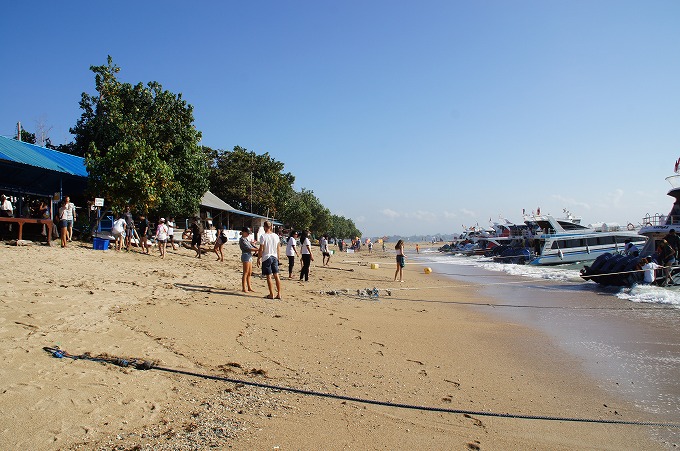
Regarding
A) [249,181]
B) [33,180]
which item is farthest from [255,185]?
[33,180]

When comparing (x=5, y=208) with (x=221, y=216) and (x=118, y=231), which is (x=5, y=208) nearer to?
(x=118, y=231)

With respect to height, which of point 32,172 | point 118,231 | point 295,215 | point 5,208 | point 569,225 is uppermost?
Result: point 295,215

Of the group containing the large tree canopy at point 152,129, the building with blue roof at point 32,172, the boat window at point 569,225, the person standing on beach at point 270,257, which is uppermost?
the large tree canopy at point 152,129

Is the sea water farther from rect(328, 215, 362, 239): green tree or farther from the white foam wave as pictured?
rect(328, 215, 362, 239): green tree

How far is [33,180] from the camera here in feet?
59.2

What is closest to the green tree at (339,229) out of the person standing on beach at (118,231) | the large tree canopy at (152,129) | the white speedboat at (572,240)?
the white speedboat at (572,240)

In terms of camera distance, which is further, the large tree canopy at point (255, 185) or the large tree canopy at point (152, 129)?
the large tree canopy at point (255, 185)

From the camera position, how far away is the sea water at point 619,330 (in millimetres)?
5017

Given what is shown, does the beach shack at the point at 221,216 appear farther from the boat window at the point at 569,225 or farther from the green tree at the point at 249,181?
the boat window at the point at 569,225

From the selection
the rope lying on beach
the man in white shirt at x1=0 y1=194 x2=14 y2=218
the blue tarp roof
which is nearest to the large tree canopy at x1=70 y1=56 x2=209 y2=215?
the blue tarp roof

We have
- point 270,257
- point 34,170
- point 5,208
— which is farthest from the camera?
point 34,170

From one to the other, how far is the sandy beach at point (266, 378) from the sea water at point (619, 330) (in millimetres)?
316

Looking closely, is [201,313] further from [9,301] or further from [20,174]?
[20,174]

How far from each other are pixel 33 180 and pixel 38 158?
1.53m
